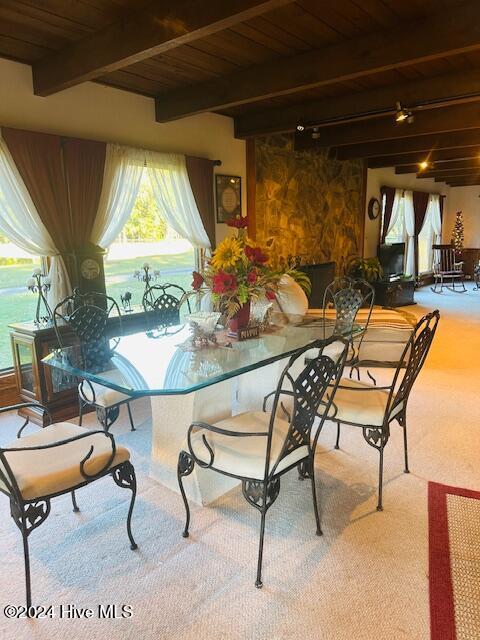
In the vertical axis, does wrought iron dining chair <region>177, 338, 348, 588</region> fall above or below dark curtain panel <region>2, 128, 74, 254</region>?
below

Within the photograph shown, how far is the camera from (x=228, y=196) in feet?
16.9

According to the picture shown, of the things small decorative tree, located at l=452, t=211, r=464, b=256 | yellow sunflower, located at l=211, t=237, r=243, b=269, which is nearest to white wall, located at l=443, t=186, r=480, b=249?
small decorative tree, located at l=452, t=211, r=464, b=256

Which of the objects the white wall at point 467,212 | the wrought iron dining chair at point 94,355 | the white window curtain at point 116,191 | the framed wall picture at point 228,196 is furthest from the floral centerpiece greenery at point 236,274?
the white wall at point 467,212

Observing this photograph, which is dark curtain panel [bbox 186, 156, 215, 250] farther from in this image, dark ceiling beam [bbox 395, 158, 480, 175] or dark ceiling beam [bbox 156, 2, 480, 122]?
dark ceiling beam [bbox 395, 158, 480, 175]

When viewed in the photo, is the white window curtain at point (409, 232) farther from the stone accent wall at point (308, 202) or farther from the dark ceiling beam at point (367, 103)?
the dark ceiling beam at point (367, 103)

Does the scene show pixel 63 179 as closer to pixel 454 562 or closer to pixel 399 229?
pixel 454 562

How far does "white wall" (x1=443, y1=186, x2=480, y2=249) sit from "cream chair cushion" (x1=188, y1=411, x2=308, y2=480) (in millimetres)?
11230

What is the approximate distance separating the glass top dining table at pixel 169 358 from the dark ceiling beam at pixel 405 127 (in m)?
3.06

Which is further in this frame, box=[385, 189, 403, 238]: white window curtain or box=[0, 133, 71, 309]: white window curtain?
box=[385, 189, 403, 238]: white window curtain

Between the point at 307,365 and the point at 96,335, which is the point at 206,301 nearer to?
the point at 96,335

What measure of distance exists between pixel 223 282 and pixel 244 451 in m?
0.98

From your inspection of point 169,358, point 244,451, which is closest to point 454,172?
point 169,358

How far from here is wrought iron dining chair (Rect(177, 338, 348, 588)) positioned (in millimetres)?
1756

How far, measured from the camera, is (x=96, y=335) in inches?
115
